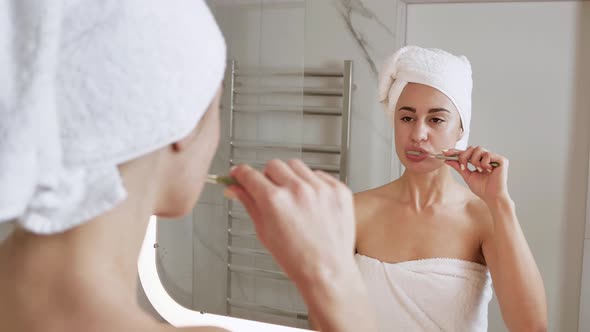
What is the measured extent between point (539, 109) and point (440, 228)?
2.31 ft

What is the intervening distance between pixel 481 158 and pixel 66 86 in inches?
35.7

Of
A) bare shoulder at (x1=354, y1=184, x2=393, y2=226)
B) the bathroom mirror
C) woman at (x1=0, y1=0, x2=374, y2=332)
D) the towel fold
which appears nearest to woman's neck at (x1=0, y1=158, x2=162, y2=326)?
woman at (x1=0, y1=0, x2=374, y2=332)

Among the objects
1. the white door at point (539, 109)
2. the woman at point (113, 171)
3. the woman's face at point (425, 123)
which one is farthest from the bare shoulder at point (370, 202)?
the woman at point (113, 171)

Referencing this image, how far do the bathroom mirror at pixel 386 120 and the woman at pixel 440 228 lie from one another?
426mm

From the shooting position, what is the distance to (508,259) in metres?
1.07

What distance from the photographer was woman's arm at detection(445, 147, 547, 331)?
105cm

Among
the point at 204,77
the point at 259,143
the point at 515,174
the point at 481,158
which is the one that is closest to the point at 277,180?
the point at 204,77

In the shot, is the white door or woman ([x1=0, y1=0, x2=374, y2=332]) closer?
woman ([x1=0, y1=0, x2=374, y2=332])

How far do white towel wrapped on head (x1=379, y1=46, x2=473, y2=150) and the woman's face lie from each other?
0.01m

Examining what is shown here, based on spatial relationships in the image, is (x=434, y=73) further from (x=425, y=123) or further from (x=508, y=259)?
(x=508, y=259)

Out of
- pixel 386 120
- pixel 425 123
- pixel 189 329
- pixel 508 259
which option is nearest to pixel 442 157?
pixel 425 123

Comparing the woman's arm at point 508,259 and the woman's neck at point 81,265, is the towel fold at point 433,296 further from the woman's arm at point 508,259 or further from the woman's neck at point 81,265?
the woman's neck at point 81,265

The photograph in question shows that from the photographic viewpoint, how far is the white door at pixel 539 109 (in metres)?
1.62

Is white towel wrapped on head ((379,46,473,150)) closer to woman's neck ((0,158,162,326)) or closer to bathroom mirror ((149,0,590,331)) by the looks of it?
bathroom mirror ((149,0,590,331))
